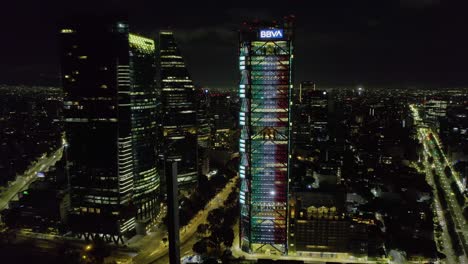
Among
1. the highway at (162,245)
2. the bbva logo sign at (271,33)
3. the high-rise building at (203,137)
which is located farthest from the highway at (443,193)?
the high-rise building at (203,137)

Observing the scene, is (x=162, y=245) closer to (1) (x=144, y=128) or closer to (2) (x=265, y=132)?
(1) (x=144, y=128)

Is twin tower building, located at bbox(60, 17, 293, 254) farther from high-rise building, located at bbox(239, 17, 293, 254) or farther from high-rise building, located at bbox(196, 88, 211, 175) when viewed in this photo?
high-rise building, located at bbox(196, 88, 211, 175)

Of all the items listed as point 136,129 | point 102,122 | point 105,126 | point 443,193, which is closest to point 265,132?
point 136,129

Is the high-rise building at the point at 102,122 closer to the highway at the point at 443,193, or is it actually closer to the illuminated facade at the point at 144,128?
the illuminated facade at the point at 144,128

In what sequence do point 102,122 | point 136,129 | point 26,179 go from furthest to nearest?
point 26,179, point 136,129, point 102,122

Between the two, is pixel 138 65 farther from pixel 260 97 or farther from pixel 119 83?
pixel 260 97

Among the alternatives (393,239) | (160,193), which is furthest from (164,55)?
(393,239)
